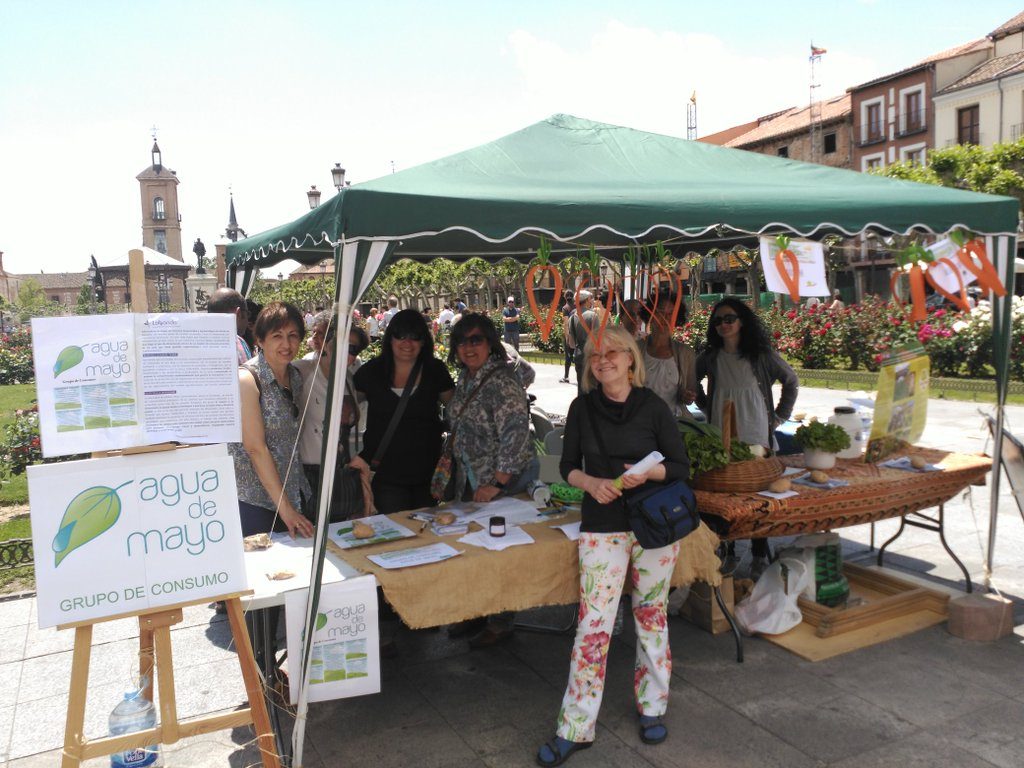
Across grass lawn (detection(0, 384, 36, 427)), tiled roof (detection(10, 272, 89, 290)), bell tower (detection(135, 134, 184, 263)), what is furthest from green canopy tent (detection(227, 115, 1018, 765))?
tiled roof (detection(10, 272, 89, 290))

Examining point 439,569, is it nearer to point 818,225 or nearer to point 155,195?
point 818,225

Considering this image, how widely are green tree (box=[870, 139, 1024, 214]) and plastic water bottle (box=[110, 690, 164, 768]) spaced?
87.3 feet

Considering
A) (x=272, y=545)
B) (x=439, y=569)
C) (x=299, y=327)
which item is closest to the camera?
(x=439, y=569)

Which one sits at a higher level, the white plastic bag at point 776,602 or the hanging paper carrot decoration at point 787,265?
the hanging paper carrot decoration at point 787,265

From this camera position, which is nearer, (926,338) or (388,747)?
(388,747)

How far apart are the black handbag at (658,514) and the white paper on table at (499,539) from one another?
52 cm

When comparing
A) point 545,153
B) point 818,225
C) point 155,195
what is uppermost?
point 155,195

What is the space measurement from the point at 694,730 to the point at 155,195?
372 feet

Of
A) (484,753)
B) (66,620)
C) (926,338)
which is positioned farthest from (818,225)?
(926,338)

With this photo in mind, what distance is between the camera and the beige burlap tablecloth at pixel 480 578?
3.06m

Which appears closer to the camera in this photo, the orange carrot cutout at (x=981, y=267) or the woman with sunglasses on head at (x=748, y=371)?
the orange carrot cutout at (x=981, y=267)

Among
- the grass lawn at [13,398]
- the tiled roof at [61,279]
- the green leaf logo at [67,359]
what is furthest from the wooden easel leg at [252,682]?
the tiled roof at [61,279]

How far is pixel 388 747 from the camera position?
320 cm

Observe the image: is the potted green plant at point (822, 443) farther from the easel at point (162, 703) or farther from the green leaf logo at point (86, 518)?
the green leaf logo at point (86, 518)
